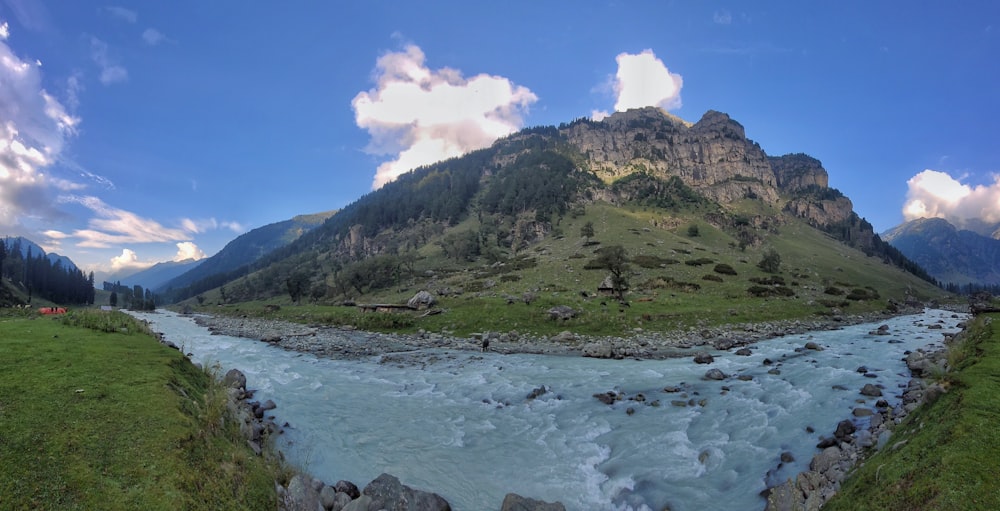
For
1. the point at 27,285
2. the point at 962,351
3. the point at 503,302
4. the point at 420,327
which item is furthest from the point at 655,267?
the point at 27,285

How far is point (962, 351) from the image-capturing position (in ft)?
58.5

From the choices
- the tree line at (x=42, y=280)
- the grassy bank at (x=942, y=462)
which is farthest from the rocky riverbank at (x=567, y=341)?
the tree line at (x=42, y=280)

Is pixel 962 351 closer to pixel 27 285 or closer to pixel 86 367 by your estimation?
pixel 86 367

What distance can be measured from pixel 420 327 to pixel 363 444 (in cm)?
3298

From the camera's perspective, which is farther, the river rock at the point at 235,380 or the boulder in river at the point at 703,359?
the boulder in river at the point at 703,359

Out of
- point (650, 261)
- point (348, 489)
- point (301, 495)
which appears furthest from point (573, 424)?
point (650, 261)

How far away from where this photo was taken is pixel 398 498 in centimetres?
1017

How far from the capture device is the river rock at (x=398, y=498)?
9.96 metres

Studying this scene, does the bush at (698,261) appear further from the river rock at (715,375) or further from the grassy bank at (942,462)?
the grassy bank at (942,462)

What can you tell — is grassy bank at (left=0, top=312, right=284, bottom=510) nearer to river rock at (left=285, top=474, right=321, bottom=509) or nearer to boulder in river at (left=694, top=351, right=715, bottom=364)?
river rock at (left=285, top=474, right=321, bottom=509)

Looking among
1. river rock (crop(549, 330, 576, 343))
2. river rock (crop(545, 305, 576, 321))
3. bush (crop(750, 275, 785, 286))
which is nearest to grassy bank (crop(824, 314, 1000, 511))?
river rock (crop(549, 330, 576, 343))

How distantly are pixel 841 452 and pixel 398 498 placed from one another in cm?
1296

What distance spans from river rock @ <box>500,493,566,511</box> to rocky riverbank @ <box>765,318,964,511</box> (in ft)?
17.7

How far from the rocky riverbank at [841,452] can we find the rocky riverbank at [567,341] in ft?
50.2
